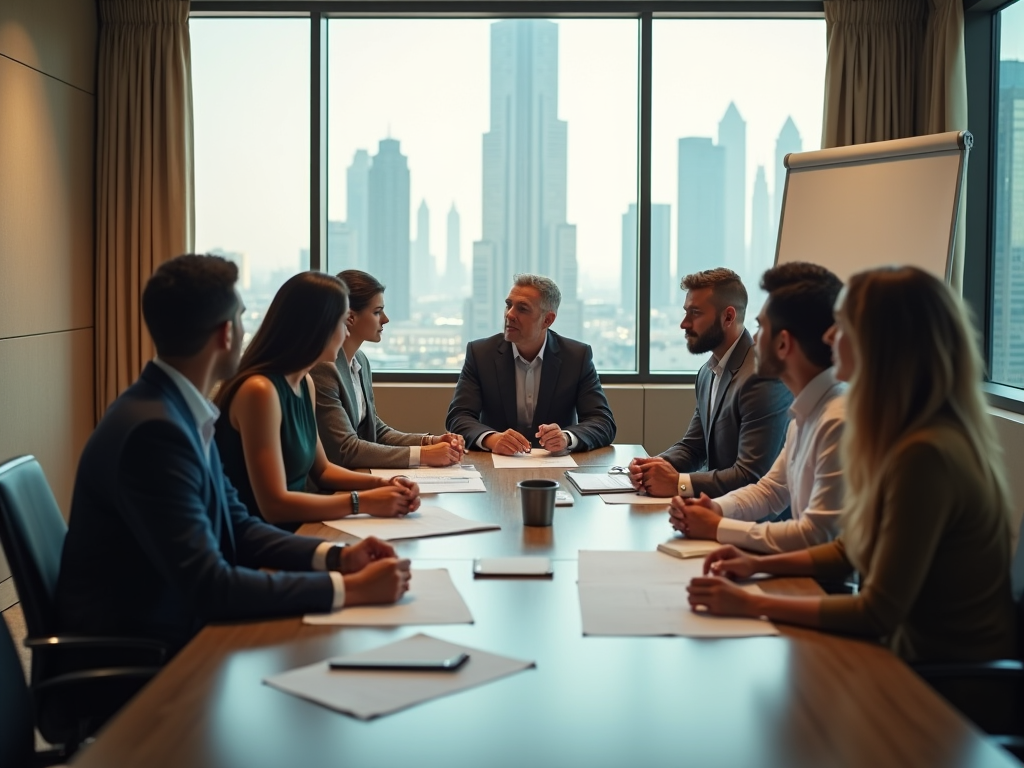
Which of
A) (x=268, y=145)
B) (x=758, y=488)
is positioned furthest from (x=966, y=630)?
(x=268, y=145)

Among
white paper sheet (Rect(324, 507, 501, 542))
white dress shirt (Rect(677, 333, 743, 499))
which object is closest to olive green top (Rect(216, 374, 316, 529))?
white paper sheet (Rect(324, 507, 501, 542))

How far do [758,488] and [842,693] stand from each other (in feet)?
4.05

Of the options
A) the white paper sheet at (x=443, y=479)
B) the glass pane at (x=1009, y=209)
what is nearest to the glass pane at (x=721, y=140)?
the glass pane at (x=1009, y=209)

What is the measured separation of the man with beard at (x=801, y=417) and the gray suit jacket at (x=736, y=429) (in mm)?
478

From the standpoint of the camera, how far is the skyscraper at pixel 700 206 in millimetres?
5727

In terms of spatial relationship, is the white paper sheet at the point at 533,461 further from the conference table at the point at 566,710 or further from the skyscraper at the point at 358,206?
the skyscraper at the point at 358,206

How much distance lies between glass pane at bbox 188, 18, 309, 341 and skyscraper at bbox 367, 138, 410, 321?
37cm

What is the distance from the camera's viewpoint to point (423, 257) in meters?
5.83

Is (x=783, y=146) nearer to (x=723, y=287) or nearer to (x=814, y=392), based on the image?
(x=723, y=287)

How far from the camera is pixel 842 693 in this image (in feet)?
4.78

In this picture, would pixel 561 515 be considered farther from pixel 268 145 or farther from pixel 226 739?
pixel 268 145

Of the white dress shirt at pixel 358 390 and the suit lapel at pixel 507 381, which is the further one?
the suit lapel at pixel 507 381

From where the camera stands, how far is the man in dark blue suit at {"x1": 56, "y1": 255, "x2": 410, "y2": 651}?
1786 millimetres

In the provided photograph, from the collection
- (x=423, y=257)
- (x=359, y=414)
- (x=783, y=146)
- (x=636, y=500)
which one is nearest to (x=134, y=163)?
(x=423, y=257)
